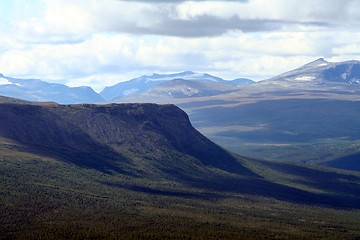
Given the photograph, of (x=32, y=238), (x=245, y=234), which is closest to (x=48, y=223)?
(x=32, y=238)

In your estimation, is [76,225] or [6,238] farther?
[76,225]

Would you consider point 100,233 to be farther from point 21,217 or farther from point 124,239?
point 21,217

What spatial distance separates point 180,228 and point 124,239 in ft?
77.7

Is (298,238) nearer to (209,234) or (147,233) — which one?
(209,234)

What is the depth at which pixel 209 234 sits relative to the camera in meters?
192

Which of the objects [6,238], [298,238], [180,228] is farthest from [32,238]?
[298,238]

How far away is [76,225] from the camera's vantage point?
193375 millimetres

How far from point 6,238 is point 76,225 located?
22.4m

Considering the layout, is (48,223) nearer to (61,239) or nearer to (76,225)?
(76,225)

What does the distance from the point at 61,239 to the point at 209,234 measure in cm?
3747

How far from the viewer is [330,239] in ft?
655

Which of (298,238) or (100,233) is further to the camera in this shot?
(298,238)

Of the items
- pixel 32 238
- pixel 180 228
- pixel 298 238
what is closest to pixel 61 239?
pixel 32 238

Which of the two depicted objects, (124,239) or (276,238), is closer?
(124,239)
